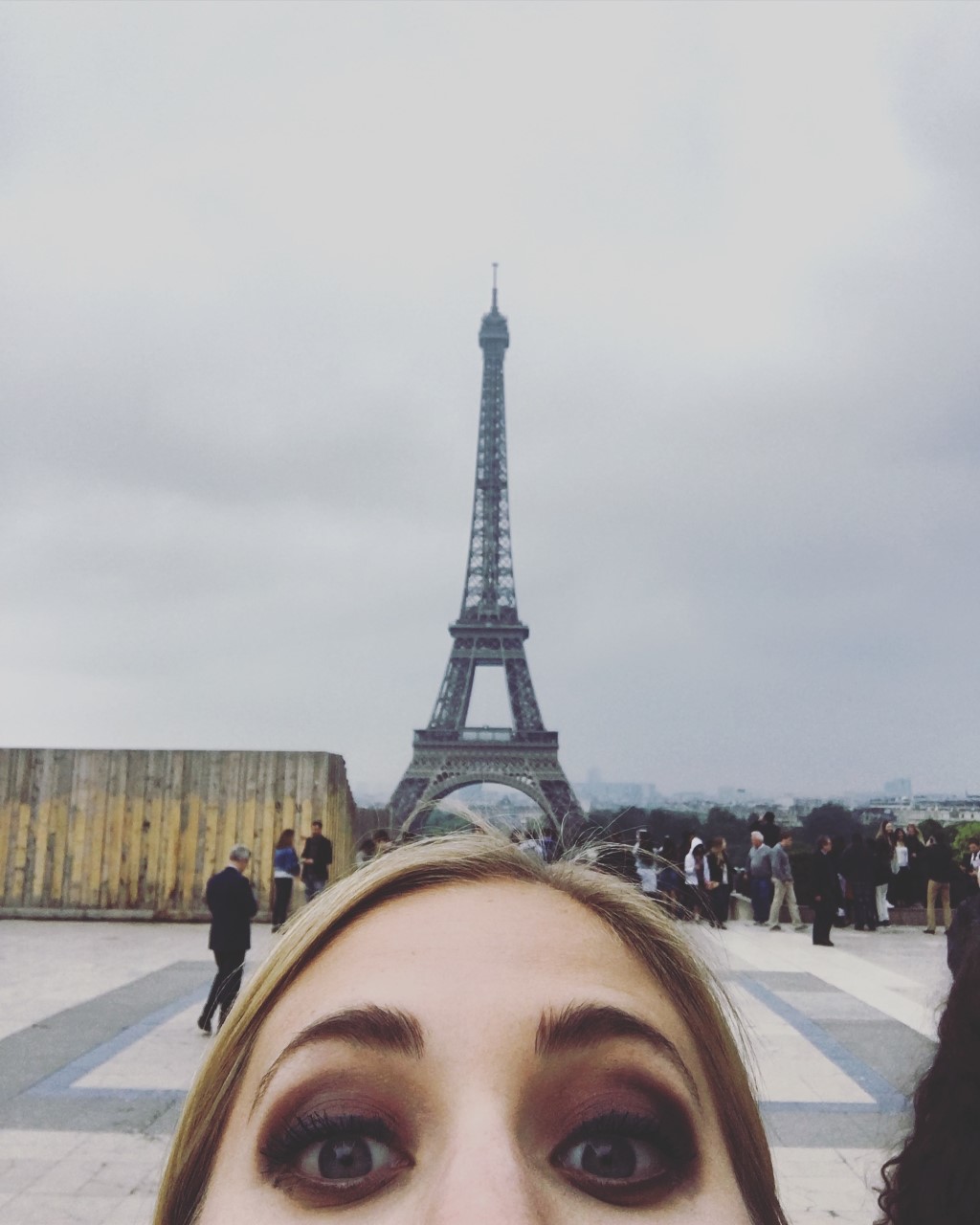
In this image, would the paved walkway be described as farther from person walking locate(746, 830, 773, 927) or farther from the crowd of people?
person walking locate(746, 830, 773, 927)

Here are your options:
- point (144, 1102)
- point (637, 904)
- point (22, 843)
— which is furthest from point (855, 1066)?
point (22, 843)

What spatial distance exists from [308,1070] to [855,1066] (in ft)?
22.0

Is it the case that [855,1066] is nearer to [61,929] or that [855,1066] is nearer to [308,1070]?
[308,1070]

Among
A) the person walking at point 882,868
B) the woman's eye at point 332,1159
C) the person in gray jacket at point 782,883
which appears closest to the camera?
the woman's eye at point 332,1159

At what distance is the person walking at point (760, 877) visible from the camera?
15164 mm

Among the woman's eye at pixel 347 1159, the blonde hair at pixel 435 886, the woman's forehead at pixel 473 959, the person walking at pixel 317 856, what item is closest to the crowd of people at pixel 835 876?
the person walking at pixel 317 856

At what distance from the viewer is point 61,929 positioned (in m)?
13.3

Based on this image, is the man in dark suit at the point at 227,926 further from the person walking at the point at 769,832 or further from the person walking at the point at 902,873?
the person walking at the point at 902,873

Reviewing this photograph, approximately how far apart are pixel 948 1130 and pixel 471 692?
46.1 m

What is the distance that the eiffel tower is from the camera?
42.3m

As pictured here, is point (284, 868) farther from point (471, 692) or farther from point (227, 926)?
point (471, 692)

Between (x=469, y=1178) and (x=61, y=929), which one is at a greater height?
(x=469, y=1178)

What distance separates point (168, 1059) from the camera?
6.75m

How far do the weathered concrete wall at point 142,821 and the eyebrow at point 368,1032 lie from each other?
1332 centimetres
